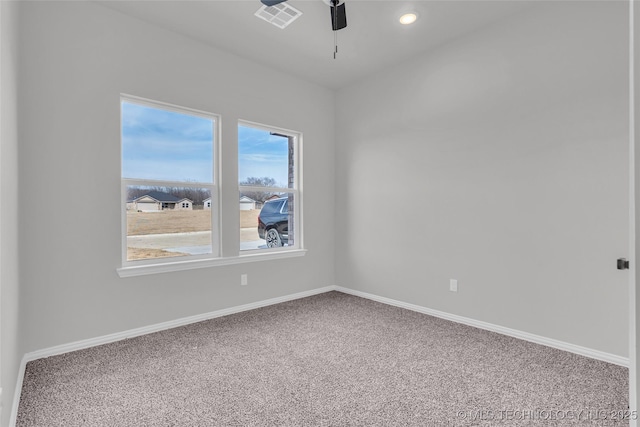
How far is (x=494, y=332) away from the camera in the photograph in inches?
122

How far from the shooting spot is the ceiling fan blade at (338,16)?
8.61 feet

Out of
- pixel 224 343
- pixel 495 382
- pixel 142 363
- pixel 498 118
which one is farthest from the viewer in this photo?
pixel 498 118

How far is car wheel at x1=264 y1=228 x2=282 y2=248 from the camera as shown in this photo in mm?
4148

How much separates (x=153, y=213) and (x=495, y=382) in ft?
10.3

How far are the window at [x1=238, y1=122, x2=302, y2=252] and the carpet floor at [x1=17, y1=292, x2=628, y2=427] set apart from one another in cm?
123

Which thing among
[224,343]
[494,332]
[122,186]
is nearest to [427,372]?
[494,332]

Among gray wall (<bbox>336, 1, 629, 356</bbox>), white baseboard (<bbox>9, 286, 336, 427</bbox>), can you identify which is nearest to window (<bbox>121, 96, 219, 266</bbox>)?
white baseboard (<bbox>9, 286, 336, 427</bbox>)

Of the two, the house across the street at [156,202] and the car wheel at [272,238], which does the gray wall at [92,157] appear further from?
the car wheel at [272,238]

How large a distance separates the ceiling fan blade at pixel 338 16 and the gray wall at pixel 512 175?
1302mm

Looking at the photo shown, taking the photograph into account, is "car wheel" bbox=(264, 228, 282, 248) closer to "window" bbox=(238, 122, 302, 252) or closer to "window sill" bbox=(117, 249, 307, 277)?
"window" bbox=(238, 122, 302, 252)

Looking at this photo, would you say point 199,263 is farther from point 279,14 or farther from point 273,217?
point 279,14

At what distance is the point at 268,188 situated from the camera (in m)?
4.10

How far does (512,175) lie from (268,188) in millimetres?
2584

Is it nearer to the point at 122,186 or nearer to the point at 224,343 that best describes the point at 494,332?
the point at 224,343
